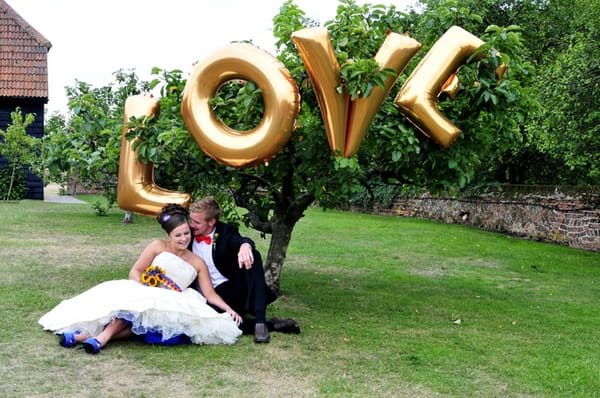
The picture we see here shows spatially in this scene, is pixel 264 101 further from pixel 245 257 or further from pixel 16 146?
pixel 16 146

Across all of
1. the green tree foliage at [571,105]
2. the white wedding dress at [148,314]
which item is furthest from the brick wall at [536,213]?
the white wedding dress at [148,314]

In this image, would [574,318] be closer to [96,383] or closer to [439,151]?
[439,151]

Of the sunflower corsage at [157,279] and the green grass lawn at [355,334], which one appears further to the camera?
the sunflower corsage at [157,279]

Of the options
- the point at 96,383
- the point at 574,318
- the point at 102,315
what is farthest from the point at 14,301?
the point at 574,318

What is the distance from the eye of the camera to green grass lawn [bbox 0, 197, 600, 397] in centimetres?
464

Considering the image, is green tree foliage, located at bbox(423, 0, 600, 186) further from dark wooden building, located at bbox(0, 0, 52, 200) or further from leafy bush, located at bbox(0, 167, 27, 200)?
leafy bush, located at bbox(0, 167, 27, 200)

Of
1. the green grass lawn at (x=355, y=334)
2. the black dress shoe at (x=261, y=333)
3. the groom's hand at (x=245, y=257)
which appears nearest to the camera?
the green grass lawn at (x=355, y=334)

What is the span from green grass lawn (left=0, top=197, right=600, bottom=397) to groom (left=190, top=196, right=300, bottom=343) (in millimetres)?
284

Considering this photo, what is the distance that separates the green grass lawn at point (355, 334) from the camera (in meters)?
4.64

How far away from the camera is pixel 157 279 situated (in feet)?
18.8

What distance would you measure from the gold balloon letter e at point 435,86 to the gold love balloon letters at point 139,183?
2.21m

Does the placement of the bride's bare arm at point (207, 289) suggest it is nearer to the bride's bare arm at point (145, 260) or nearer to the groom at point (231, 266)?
the groom at point (231, 266)

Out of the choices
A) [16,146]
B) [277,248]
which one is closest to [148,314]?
[277,248]

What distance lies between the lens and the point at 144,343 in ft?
18.1
